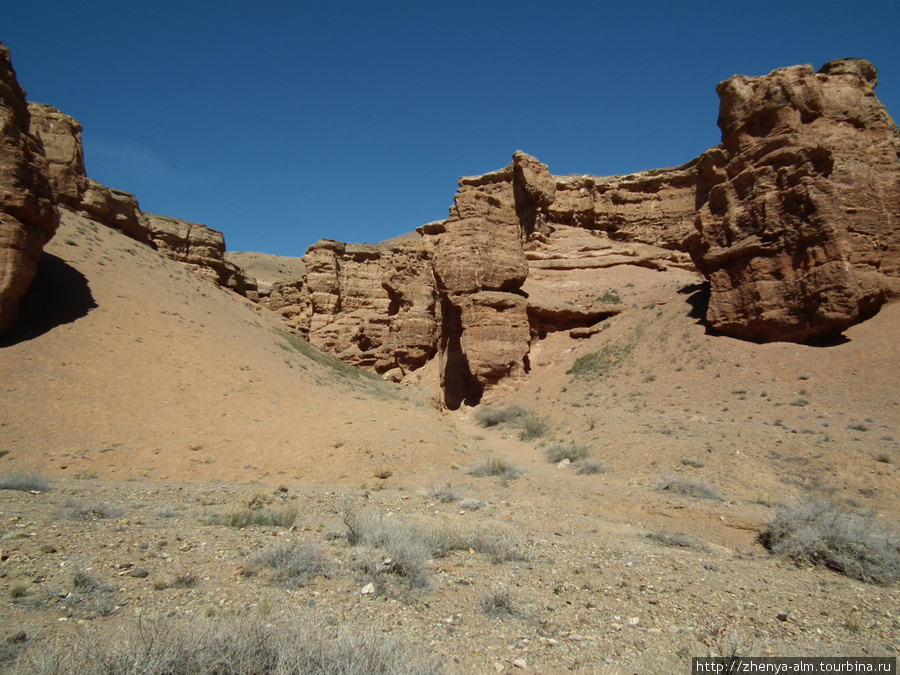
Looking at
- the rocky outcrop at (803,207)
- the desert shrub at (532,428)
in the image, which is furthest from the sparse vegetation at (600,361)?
the desert shrub at (532,428)

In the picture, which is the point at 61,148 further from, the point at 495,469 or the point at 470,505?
the point at 470,505

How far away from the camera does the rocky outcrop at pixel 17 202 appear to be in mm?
15461

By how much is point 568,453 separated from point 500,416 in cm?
736

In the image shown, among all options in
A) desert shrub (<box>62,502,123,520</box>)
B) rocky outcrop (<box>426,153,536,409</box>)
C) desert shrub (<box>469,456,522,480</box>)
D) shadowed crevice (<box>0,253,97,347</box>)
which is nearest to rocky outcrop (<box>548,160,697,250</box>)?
rocky outcrop (<box>426,153,536,409</box>)

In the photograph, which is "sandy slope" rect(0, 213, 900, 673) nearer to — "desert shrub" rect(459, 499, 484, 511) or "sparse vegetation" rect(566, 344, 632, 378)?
"sparse vegetation" rect(566, 344, 632, 378)

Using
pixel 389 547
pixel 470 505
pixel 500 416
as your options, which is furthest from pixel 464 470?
pixel 500 416

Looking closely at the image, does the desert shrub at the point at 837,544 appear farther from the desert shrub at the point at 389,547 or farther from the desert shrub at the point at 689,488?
the desert shrub at the point at 389,547

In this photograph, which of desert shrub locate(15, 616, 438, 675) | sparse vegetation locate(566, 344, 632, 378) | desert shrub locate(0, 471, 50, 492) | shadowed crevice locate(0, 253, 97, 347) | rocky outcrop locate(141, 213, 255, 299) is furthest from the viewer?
rocky outcrop locate(141, 213, 255, 299)

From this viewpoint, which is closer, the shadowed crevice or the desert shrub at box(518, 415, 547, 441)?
the shadowed crevice

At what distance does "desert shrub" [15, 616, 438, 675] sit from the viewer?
2957 millimetres

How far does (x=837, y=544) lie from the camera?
20.8 feet

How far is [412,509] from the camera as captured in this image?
30.2 feet

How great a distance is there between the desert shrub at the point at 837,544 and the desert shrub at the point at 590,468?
5585mm

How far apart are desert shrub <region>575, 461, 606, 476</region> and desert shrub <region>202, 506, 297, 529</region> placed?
8.38 m
